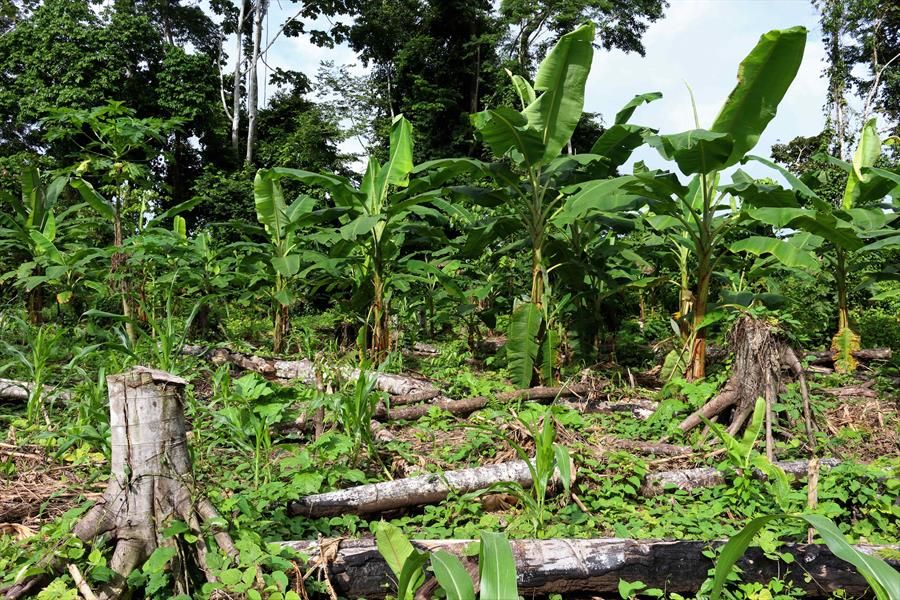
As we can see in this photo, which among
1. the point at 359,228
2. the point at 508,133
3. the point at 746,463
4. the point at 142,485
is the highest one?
the point at 508,133

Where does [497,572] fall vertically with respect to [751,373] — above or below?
below

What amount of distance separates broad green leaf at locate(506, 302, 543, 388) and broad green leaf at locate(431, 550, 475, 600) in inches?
121

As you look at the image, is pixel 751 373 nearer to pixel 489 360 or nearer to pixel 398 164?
pixel 489 360

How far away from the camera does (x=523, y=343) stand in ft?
15.5

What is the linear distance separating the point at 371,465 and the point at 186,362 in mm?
2123

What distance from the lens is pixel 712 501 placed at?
3012mm

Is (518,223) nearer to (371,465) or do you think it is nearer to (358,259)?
(358,259)

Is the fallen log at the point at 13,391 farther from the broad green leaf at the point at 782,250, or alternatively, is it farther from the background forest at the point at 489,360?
the broad green leaf at the point at 782,250

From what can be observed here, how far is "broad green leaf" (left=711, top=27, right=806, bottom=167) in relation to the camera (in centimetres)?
400

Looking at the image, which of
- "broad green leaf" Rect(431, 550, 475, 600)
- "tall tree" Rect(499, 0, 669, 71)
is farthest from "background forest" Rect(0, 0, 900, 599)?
"tall tree" Rect(499, 0, 669, 71)

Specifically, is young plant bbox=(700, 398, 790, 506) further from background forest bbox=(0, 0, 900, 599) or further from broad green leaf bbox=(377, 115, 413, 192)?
broad green leaf bbox=(377, 115, 413, 192)

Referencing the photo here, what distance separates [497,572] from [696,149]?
3573mm

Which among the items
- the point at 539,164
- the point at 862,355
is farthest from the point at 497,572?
the point at 862,355

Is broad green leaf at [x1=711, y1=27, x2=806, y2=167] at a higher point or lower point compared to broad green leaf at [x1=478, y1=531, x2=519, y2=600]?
higher
